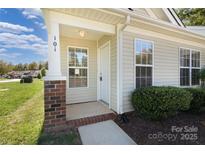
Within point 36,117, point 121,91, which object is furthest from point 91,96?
point 36,117

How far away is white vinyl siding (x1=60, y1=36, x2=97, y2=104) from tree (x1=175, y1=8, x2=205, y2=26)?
1181cm

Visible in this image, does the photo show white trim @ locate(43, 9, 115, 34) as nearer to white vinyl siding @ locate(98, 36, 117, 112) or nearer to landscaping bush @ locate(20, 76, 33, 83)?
white vinyl siding @ locate(98, 36, 117, 112)

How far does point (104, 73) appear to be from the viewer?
566 cm

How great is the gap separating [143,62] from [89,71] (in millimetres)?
2127

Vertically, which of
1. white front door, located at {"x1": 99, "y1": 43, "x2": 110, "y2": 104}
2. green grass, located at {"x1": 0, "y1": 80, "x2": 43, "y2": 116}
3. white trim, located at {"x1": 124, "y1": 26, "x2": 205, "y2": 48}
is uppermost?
white trim, located at {"x1": 124, "y1": 26, "x2": 205, "y2": 48}

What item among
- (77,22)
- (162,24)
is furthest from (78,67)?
(162,24)

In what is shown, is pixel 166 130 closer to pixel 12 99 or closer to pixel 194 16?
pixel 12 99

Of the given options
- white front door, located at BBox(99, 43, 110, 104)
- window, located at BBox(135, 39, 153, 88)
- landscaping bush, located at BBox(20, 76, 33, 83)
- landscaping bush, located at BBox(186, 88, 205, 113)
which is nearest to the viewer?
window, located at BBox(135, 39, 153, 88)

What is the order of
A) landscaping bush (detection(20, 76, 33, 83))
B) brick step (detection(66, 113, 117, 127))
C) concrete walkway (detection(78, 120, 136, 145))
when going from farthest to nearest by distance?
landscaping bush (detection(20, 76, 33, 83)) < brick step (detection(66, 113, 117, 127)) < concrete walkway (detection(78, 120, 136, 145))

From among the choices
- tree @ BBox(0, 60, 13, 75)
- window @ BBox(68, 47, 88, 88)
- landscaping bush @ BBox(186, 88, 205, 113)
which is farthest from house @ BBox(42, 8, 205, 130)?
tree @ BBox(0, 60, 13, 75)

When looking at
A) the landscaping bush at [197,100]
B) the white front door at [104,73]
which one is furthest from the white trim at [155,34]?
the landscaping bush at [197,100]

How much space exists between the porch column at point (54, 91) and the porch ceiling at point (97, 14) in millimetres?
502

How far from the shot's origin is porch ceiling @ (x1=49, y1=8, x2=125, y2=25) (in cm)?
368

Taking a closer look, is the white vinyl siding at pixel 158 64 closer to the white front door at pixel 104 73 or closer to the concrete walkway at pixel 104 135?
the white front door at pixel 104 73
